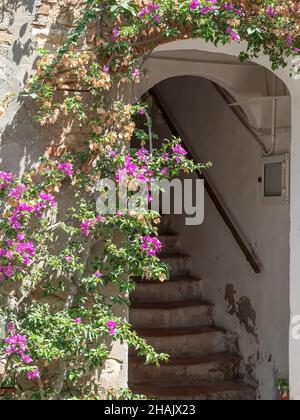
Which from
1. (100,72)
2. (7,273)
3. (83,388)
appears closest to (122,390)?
(83,388)

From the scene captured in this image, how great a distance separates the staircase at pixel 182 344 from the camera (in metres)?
6.11

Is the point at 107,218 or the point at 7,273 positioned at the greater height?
the point at 107,218

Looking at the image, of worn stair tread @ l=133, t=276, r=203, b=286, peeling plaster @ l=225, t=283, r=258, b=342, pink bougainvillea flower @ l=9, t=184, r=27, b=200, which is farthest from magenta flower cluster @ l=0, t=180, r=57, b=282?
worn stair tread @ l=133, t=276, r=203, b=286

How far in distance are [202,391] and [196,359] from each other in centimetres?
42

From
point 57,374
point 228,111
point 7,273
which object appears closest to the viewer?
point 7,273

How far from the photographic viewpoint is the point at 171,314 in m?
6.70

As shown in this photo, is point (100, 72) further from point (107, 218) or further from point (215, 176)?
point (215, 176)

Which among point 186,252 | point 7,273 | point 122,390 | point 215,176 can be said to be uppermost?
point 215,176

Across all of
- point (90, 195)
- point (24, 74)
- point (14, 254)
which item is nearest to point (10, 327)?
point (14, 254)

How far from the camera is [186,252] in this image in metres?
7.49

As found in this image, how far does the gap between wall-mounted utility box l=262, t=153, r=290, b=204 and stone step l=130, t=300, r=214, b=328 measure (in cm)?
135

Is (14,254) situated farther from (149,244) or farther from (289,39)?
(289,39)

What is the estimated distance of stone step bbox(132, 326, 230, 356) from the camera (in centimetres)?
640

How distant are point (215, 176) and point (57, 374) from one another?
3.46m
